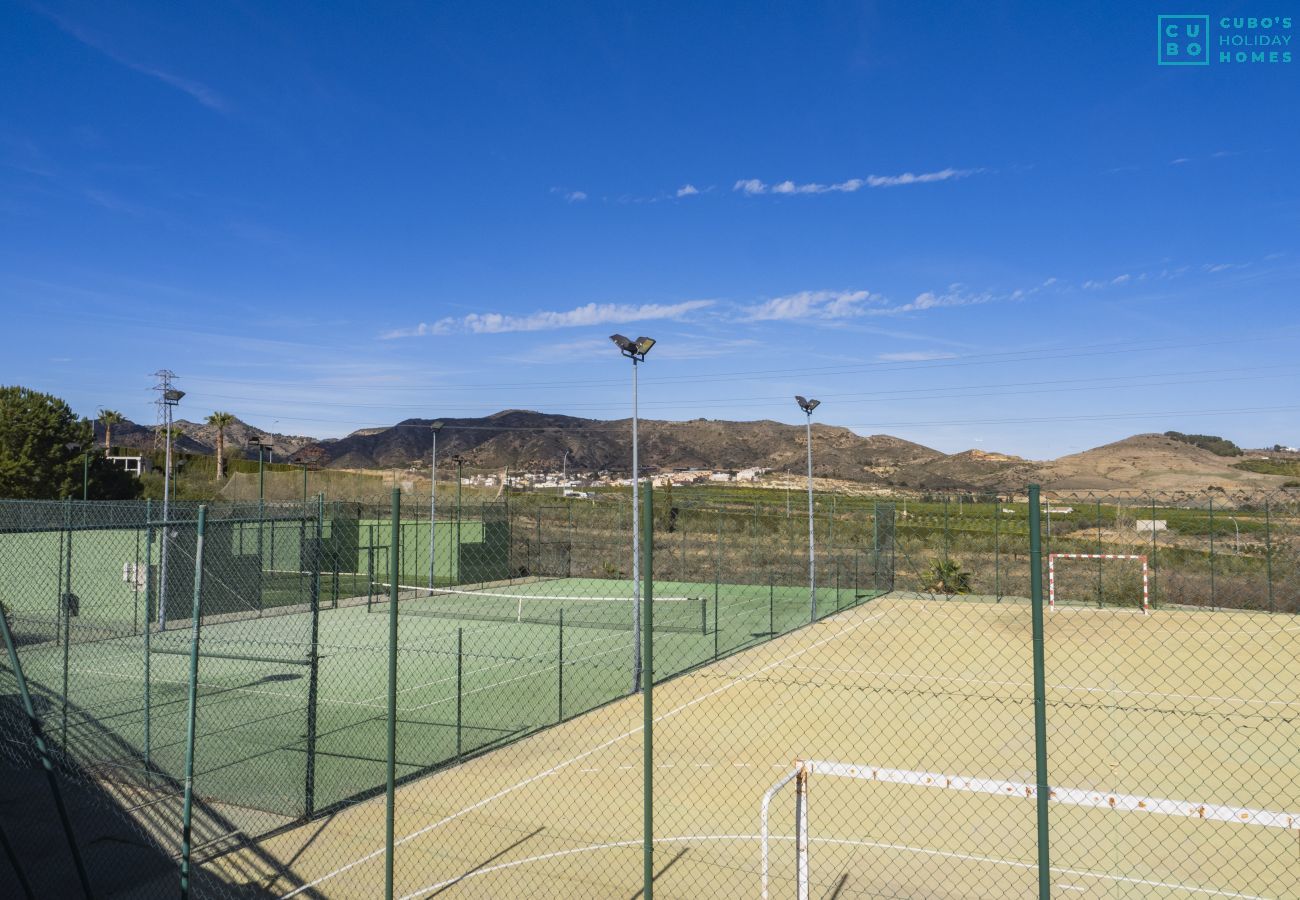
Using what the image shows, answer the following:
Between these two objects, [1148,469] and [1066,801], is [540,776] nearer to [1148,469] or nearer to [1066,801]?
[1066,801]

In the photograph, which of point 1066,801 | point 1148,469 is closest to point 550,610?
point 1066,801

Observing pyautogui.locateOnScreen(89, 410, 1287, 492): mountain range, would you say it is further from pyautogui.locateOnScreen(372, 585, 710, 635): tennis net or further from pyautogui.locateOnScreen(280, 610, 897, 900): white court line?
pyautogui.locateOnScreen(280, 610, 897, 900): white court line

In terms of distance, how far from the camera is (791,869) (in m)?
7.87

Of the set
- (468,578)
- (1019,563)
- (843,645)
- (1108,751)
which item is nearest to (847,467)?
(1019,563)

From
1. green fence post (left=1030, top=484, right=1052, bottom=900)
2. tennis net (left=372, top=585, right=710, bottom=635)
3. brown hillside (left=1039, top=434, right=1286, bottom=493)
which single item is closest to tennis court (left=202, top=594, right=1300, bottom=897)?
green fence post (left=1030, top=484, right=1052, bottom=900)

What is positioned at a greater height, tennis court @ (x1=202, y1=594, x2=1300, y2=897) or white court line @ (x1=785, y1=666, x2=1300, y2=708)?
tennis court @ (x1=202, y1=594, x2=1300, y2=897)

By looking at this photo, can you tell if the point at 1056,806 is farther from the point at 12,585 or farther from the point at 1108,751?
the point at 12,585

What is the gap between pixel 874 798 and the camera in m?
9.88

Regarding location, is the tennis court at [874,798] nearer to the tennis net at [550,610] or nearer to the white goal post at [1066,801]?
the white goal post at [1066,801]

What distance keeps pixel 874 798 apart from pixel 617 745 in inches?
140

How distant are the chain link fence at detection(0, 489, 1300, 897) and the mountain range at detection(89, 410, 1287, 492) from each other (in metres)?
15.1

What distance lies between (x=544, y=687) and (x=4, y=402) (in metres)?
35.7

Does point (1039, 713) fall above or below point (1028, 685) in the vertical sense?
above

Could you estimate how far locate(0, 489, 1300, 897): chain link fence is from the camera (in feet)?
24.3
